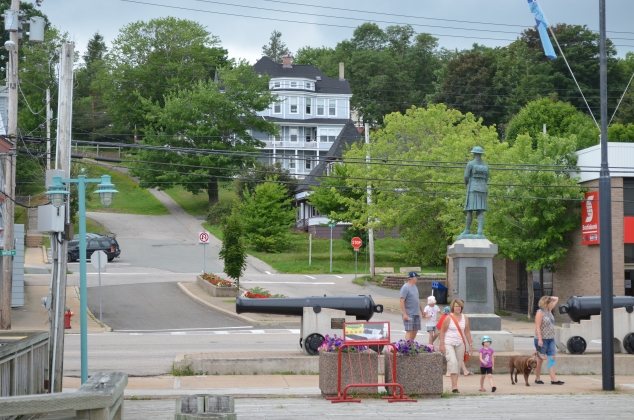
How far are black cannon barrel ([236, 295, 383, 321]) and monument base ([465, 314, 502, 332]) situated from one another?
7.56 feet

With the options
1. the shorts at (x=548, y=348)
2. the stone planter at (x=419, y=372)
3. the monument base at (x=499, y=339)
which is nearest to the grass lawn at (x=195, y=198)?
the monument base at (x=499, y=339)

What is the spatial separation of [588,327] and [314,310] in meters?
6.52

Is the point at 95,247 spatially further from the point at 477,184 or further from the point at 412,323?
the point at 412,323

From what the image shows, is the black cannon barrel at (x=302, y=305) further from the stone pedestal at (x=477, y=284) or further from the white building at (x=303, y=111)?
the white building at (x=303, y=111)

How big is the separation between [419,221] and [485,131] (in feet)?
20.6

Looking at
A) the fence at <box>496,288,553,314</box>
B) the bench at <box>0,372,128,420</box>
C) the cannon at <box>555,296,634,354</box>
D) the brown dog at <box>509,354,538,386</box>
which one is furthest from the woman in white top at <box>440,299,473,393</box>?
the fence at <box>496,288,553,314</box>

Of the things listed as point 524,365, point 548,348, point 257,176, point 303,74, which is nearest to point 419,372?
point 524,365

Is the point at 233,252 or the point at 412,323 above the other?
the point at 233,252

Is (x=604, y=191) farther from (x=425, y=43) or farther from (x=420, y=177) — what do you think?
(x=425, y=43)

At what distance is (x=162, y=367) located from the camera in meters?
18.5

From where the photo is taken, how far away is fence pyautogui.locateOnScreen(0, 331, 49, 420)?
9648 millimetres

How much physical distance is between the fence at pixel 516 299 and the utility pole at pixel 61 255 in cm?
2617

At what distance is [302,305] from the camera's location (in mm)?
18953

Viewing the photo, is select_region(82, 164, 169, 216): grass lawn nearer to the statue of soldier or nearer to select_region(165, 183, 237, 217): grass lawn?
select_region(165, 183, 237, 217): grass lawn
